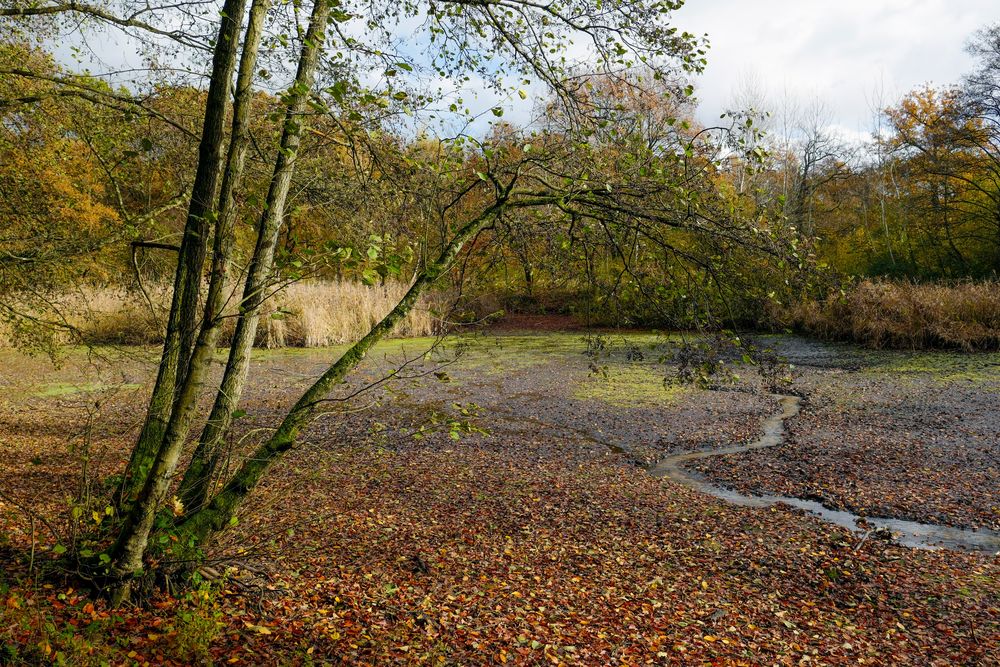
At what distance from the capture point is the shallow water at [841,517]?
5.25 meters

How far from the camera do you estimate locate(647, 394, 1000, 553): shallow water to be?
5.25 m

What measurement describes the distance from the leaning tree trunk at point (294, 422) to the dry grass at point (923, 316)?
1328cm

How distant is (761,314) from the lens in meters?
3.53

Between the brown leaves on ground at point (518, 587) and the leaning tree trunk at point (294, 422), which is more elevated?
the leaning tree trunk at point (294, 422)

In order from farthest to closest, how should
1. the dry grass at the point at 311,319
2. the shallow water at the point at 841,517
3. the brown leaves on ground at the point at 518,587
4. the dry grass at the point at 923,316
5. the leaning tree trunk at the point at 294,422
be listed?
the dry grass at the point at 311,319 < the dry grass at the point at 923,316 < the shallow water at the point at 841,517 < the leaning tree trunk at the point at 294,422 < the brown leaves on ground at the point at 518,587

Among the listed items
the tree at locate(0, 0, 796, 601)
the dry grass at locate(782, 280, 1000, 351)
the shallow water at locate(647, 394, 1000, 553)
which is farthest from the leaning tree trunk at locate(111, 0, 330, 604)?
the dry grass at locate(782, 280, 1000, 351)

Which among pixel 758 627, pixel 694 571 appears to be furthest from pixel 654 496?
pixel 758 627

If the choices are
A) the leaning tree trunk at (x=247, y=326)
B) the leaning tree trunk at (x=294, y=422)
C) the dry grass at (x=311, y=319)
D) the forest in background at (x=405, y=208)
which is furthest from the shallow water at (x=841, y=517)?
the dry grass at (x=311, y=319)

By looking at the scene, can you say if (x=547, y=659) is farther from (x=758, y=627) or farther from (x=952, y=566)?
(x=952, y=566)

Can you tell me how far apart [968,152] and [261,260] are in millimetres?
34881

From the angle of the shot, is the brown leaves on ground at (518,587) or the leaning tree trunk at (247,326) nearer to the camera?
the brown leaves on ground at (518,587)

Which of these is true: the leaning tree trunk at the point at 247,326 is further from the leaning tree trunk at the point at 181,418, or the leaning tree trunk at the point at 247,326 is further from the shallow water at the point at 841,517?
the shallow water at the point at 841,517

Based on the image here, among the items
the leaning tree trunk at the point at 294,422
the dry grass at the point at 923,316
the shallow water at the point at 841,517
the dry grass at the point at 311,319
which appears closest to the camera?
the leaning tree trunk at the point at 294,422

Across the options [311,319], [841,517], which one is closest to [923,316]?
[841,517]
